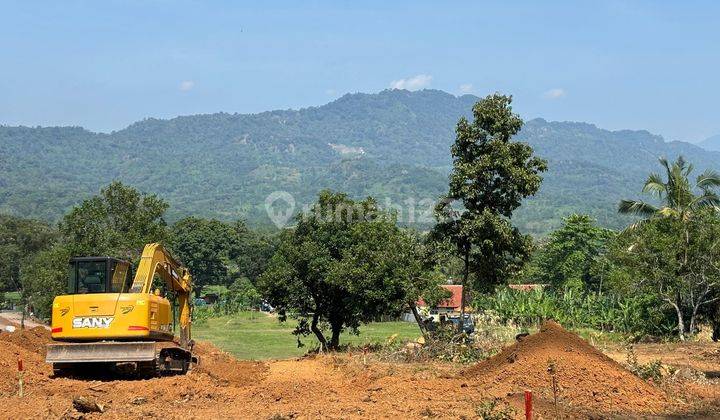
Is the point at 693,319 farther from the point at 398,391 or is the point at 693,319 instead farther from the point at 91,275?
the point at 91,275

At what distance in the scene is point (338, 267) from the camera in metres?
27.8

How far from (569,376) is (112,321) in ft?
33.7

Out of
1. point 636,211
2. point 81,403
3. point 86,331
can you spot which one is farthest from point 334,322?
point 636,211

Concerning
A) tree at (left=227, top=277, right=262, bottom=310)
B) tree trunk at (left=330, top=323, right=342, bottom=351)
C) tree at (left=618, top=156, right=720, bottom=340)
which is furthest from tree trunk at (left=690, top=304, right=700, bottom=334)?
tree at (left=227, top=277, right=262, bottom=310)

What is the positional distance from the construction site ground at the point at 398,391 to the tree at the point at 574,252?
70.8 m

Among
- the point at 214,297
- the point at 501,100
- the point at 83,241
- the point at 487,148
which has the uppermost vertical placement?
the point at 501,100

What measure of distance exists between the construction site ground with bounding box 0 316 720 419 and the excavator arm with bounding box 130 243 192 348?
2.16 m

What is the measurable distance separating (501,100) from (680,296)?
16.8 meters

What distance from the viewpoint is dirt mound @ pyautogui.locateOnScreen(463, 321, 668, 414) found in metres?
16.2

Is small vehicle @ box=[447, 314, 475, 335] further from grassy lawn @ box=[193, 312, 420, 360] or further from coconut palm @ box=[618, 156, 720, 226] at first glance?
coconut palm @ box=[618, 156, 720, 226]

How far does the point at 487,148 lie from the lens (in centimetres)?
2811

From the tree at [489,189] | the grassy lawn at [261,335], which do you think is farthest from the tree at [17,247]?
the tree at [489,189]

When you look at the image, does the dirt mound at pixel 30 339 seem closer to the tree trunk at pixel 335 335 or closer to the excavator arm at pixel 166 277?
the excavator arm at pixel 166 277

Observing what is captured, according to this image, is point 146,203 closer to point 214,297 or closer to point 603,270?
point 603,270
